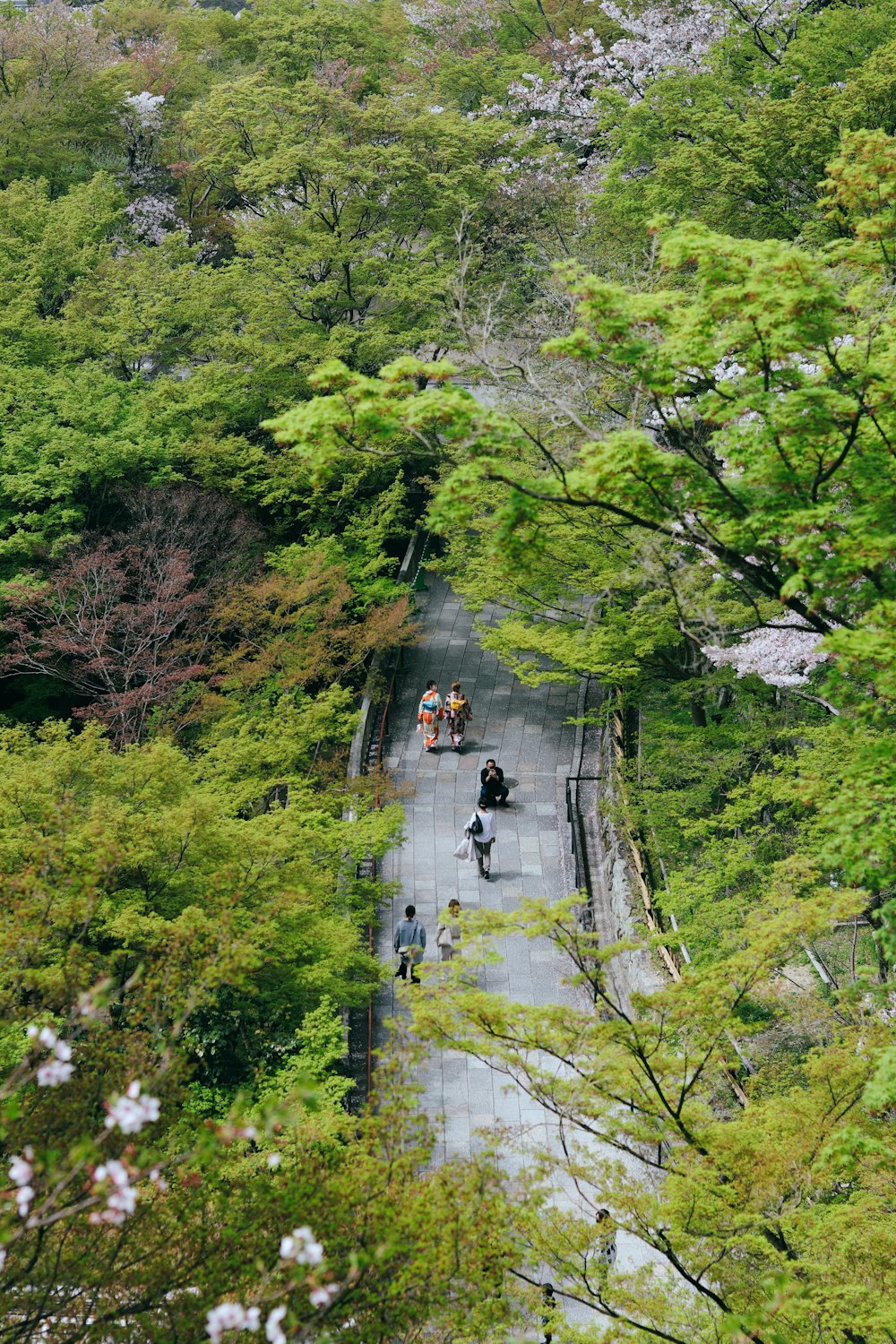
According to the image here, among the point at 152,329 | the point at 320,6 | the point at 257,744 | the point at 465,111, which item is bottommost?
the point at 257,744

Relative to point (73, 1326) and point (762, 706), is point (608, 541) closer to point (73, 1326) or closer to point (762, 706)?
point (762, 706)

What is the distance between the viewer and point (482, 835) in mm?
18312

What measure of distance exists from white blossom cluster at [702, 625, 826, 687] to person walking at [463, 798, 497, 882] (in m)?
4.18

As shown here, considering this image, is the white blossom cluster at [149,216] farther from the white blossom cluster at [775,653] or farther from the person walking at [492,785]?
the white blossom cluster at [775,653]

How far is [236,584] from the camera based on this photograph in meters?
22.4

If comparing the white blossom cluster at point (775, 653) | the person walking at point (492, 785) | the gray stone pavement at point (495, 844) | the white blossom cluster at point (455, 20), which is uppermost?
the white blossom cluster at point (455, 20)

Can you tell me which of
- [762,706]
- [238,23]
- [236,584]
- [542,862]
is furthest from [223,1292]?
[238,23]

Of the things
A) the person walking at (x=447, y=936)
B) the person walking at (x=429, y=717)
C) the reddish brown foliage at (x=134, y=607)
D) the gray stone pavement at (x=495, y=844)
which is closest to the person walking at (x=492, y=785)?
the gray stone pavement at (x=495, y=844)

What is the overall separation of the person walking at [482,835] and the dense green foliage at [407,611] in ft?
6.22

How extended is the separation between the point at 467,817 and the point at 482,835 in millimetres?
1948

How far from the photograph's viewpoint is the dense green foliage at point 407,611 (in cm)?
783

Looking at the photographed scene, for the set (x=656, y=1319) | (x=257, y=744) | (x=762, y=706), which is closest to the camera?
(x=656, y=1319)

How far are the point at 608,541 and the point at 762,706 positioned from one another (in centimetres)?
349

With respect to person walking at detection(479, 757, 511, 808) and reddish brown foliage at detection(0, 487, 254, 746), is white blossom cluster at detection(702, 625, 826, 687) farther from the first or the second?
reddish brown foliage at detection(0, 487, 254, 746)
